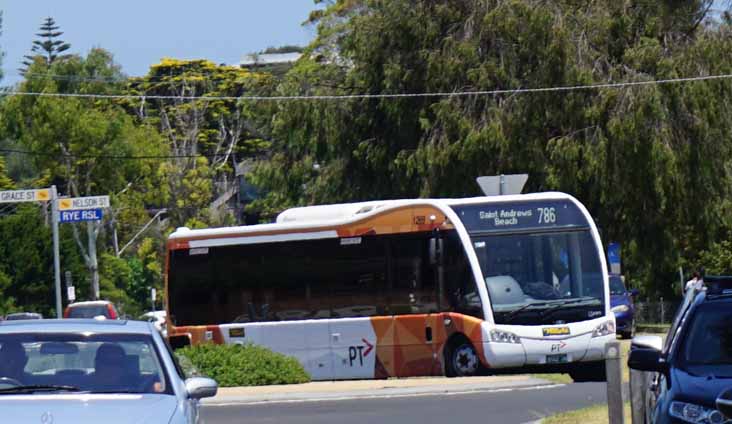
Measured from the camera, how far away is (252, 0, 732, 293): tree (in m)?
37.8

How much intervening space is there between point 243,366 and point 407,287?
3.13m

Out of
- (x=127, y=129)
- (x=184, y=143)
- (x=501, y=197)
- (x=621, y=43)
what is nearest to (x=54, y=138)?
(x=127, y=129)

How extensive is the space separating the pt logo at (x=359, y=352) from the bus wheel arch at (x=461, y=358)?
1.51m

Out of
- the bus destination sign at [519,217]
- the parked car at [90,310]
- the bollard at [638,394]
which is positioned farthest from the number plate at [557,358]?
the parked car at [90,310]

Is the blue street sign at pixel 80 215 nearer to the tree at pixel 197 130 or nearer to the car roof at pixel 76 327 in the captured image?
the tree at pixel 197 130

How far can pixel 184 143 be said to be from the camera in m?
80.0

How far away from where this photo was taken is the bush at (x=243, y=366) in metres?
24.4

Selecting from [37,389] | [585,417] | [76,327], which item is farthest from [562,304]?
[37,389]

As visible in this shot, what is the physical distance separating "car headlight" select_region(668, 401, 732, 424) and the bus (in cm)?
1399

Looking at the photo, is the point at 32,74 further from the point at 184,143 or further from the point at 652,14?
the point at 652,14

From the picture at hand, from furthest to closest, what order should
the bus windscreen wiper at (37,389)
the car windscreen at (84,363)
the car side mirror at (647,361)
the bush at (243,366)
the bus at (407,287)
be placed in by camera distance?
the bush at (243,366) < the bus at (407,287) < the car side mirror at (647,361) < the car windscreen at (84,363) < the bus windscreen wiper at (37,389)

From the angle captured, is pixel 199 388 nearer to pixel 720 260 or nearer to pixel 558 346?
pixel 558 346

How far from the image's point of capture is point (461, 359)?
24.5 m

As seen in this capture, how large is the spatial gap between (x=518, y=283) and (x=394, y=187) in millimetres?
17249
